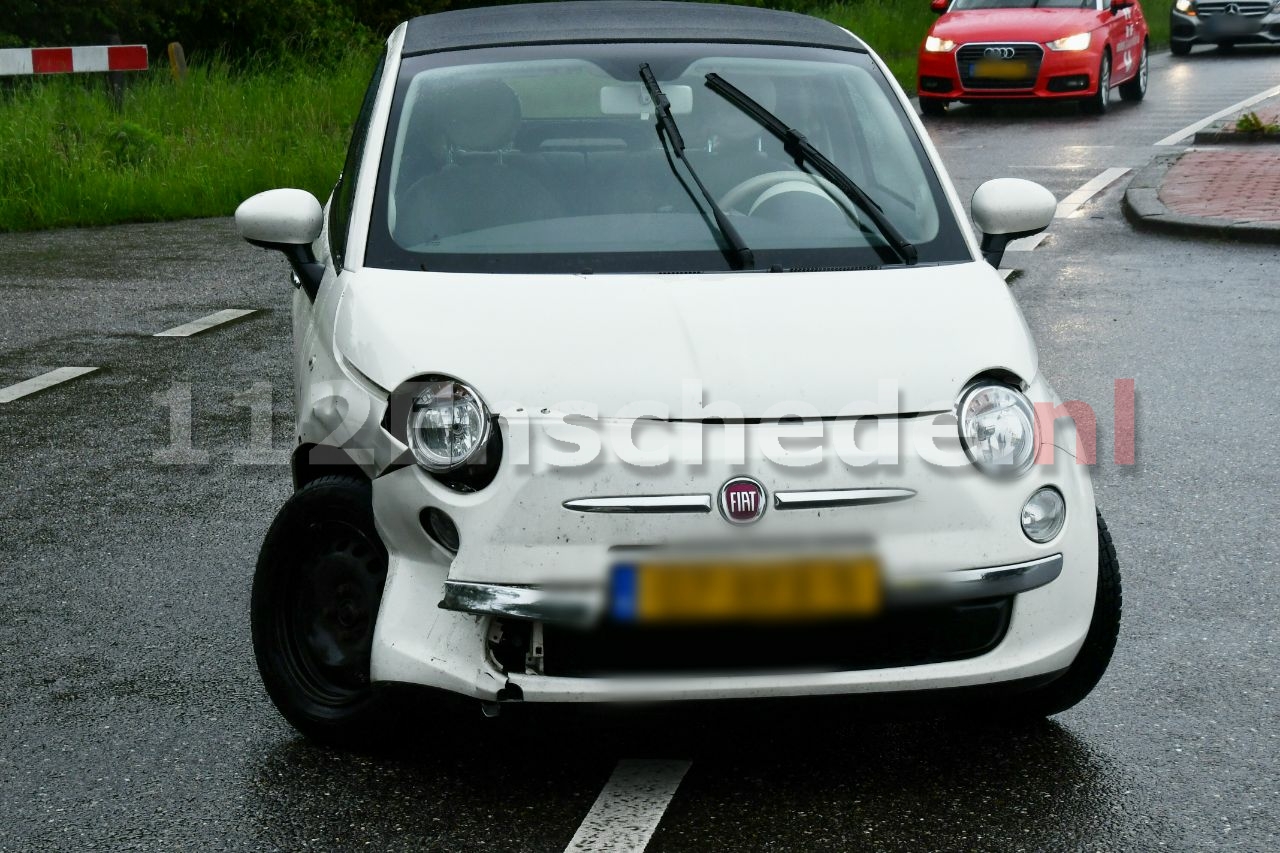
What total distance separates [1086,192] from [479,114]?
31.6 ft

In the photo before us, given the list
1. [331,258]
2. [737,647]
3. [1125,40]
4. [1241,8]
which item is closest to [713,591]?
[737,647]

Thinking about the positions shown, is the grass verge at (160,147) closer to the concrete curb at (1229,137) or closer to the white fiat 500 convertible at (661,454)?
the concrete curb at (1229,137)

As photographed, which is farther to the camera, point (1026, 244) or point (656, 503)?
point (1026, 244)

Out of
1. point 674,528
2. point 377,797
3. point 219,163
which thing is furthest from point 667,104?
point 219,163

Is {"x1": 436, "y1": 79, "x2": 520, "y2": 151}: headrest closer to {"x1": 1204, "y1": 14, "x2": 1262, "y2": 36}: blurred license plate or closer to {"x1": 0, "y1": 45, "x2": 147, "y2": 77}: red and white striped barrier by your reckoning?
{"x1": 0, "y1": 45, "x2": 147, "y2": 77}: red and white striped barrier

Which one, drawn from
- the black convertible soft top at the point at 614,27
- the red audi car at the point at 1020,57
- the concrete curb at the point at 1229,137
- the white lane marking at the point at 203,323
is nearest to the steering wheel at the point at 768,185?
the black convertible soft top at the point at 614,27

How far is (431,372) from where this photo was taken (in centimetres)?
373

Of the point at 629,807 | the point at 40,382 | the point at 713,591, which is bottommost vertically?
the point at 40,382

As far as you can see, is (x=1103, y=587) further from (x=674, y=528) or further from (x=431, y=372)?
(x=431, y=372)

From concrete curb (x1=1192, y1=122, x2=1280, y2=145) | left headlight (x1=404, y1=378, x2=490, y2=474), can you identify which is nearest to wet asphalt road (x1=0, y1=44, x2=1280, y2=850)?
left headlight (x1=404, y1=378, x2=490, y2=474)

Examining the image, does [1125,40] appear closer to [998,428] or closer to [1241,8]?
[1241,8]

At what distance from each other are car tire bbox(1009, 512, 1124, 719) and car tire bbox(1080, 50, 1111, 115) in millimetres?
16371

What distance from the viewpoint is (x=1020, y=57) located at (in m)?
19.3

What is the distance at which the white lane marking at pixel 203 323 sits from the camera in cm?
902
